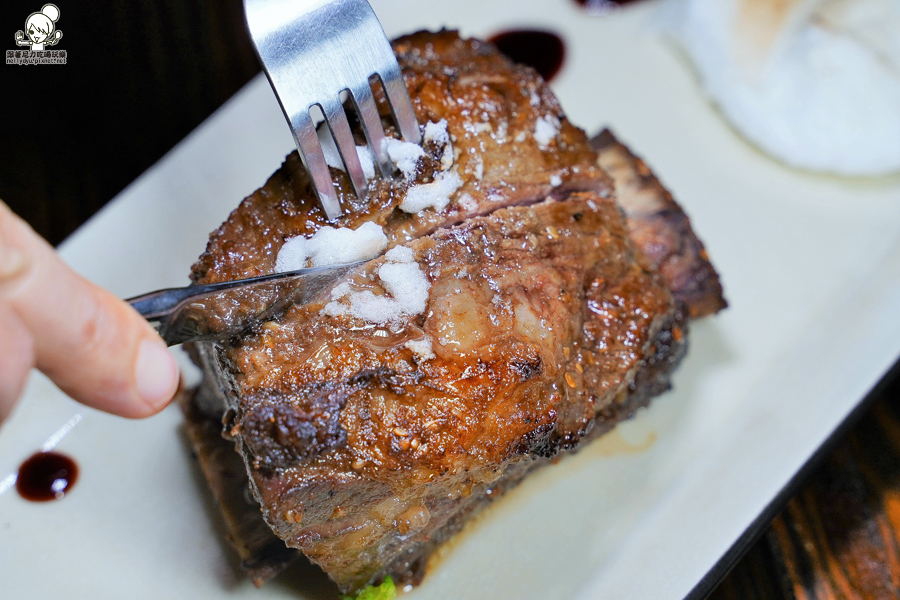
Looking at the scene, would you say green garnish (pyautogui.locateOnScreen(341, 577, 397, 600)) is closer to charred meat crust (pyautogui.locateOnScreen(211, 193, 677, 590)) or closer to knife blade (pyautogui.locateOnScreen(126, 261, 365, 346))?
charred meat crust (pyautogui.locateOnScreen(211, 193, 677, 590))

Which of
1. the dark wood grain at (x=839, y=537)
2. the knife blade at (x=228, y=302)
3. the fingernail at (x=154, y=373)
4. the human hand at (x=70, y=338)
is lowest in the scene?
the dark wood grain at (x=839, y=537)

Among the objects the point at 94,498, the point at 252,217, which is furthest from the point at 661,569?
the point at 94,498

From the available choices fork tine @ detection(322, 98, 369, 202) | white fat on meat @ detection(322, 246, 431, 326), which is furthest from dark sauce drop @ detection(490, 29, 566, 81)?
white fat on meat @ detection(322, 246, 431, 326)

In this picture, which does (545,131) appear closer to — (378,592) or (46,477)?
(378,592)

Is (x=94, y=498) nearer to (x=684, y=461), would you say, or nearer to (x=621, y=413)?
(x=621, y=413)

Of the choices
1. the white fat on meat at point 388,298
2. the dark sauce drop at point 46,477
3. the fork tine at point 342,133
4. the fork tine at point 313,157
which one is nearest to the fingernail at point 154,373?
the white fat on meat at point 388,298

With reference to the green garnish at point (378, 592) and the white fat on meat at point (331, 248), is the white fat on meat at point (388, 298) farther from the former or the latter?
the green garnish at point (378, 592)

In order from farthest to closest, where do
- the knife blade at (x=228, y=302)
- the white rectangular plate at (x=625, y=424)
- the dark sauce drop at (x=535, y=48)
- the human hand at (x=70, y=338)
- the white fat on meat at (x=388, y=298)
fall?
the dark sauce drop at (x=535, y=48), the white rectangular plate at (x=625, y=424), the white fat on meat at (x=388, y=298), the knife blade at (x=228, y=302), the human hand at (x=70, y=338)

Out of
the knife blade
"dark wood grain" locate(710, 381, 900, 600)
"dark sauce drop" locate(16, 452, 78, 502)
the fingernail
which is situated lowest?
"dark wood grain" locate(710, 381, 900, 600)
